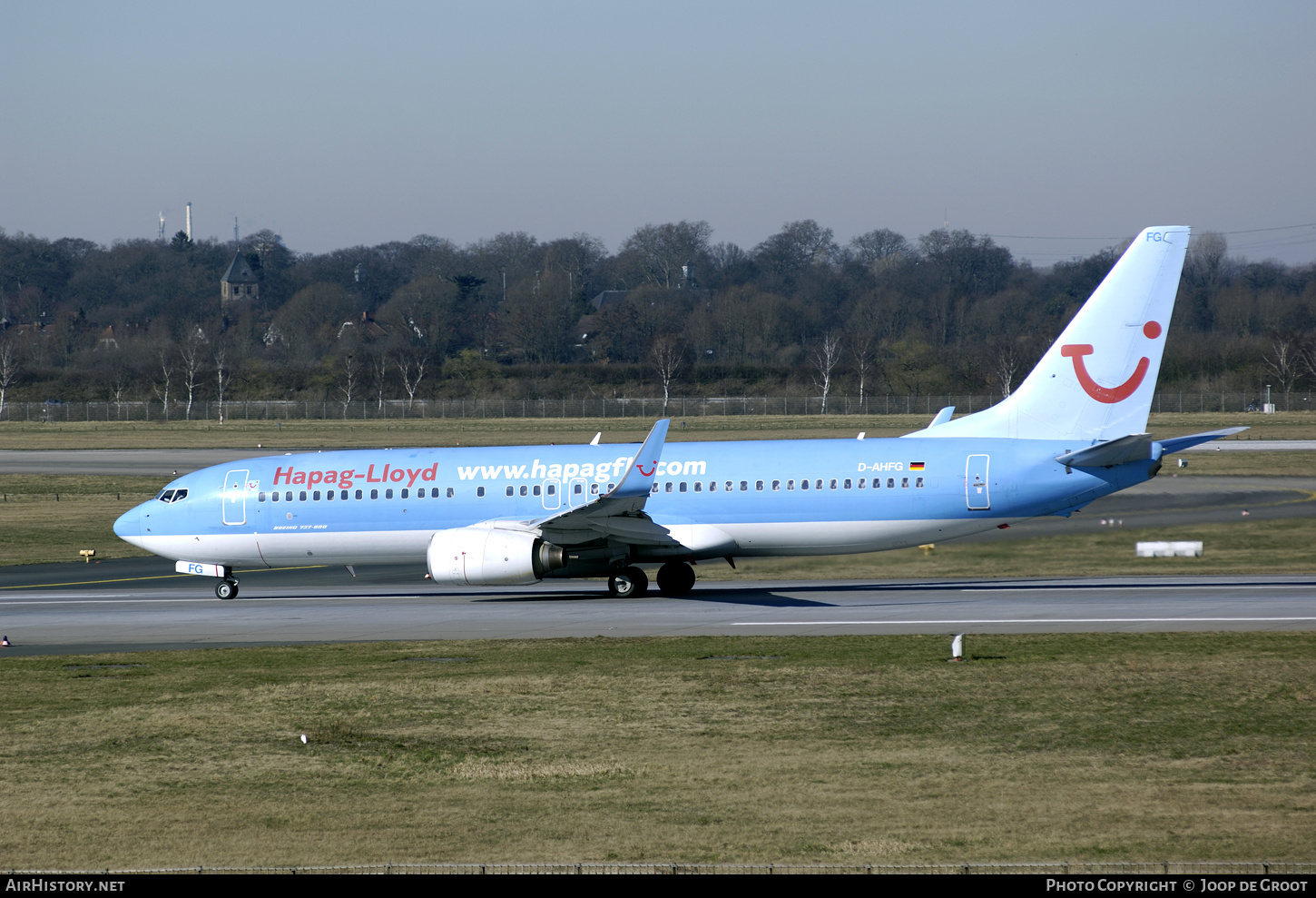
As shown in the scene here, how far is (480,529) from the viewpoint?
28.7 m

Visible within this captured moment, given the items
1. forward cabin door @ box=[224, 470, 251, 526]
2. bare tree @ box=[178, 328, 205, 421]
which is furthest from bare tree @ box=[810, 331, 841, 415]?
forward cabin door @ box=[224, 470, 251, 526]

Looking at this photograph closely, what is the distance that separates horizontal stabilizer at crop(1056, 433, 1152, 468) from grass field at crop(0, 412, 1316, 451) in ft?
149

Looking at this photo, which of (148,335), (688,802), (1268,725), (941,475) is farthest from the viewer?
(148,335)

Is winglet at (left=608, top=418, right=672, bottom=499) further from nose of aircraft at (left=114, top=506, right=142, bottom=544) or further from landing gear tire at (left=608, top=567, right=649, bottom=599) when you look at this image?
nose of aircraft at (left=114, top=506, right=142, bottom=544)

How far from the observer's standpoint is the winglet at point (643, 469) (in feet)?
89.2

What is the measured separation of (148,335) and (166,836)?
6966 inches

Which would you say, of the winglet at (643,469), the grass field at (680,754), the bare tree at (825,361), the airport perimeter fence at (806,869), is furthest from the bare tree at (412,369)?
the airport perimeter fence at (806,869)

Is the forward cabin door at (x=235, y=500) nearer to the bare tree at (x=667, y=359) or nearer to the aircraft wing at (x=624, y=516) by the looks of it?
the aircraft wing at (x=624, y=516)

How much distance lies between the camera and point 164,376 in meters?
130

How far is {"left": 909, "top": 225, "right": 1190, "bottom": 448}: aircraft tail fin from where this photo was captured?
28562 millimetres

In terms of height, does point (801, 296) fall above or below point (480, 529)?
above

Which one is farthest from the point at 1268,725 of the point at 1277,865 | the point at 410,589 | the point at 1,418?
the point at 1,418

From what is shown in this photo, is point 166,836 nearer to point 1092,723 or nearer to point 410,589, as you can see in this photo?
point 1092,723

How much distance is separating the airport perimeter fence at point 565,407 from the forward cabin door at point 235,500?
6489cm
